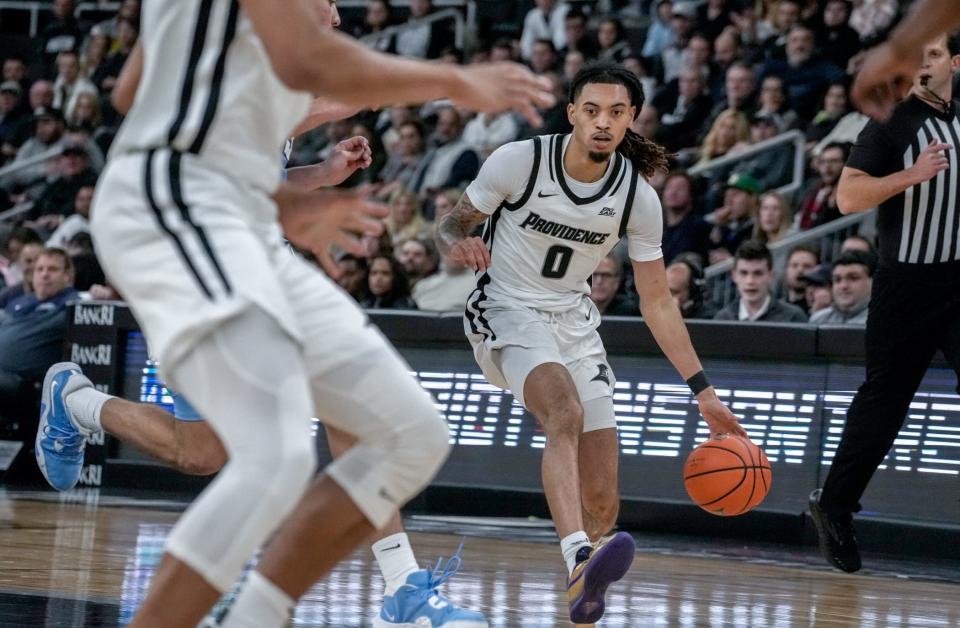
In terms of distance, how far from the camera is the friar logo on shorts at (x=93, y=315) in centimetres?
1162

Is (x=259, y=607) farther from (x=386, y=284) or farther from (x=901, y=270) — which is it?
(x=386, y=284)

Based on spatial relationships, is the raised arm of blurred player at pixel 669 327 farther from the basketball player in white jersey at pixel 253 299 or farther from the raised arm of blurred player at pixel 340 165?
the basketball player in white jersey at pixel 253 299

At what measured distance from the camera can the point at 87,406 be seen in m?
7.18

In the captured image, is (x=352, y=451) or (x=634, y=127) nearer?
(x=352, y=451)

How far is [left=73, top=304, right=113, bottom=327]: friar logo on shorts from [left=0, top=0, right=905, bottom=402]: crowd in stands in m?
0.38

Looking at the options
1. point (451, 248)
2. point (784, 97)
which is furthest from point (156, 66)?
point (784, 97)

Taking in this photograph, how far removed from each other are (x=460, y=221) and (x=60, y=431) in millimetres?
2304

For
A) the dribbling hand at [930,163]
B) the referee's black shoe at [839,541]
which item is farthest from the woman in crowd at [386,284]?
the dribbling hand at [930,163]

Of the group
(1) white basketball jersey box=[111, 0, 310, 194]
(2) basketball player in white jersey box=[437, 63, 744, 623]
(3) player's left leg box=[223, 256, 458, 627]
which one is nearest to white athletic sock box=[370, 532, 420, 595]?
(2) basketball player in white jersey box=[437, 63, 744, 623]

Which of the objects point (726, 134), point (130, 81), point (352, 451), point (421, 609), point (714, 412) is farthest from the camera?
point (726, 134)

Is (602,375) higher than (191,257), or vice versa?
(191,257)

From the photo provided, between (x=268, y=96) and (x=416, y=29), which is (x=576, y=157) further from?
(x=416, y=29)

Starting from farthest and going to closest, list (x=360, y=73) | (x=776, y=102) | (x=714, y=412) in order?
(x=776, y=102) < (x=714, y=412) < (x=360, y=73)

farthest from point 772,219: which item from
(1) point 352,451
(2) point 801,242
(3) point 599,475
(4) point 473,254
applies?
(1) point 352,451
